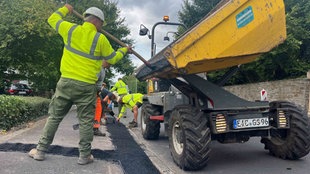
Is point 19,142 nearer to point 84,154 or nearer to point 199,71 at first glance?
point 84,154

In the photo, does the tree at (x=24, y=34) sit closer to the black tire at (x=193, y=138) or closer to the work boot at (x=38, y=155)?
the work boot at (x=38, y=155)

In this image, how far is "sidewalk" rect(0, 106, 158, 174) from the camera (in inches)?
172

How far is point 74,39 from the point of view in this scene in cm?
475

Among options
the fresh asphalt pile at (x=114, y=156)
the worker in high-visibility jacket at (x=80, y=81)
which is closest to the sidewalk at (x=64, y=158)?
the fresh asphalt pile at (x=114, y=156)

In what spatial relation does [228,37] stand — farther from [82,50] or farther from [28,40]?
[28,40]

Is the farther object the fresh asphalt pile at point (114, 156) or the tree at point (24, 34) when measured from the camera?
the tree at point (24, 34)

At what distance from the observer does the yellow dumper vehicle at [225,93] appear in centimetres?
512

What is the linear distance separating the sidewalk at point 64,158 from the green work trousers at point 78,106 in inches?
10.3

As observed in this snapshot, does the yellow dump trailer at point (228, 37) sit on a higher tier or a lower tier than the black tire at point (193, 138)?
higher

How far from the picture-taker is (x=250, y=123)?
214 inches

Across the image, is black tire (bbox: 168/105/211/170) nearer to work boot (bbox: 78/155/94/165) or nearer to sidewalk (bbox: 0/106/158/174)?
sidewalk (bbox: 0/106/158/174)

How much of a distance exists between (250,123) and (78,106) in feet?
8.51

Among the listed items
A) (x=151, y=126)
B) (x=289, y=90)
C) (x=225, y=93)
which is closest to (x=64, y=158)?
(x=225, y=93)

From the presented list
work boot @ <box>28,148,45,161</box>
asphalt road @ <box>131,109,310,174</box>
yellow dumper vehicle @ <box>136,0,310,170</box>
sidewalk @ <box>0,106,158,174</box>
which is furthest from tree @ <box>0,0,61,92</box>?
work boot @ <box>28,148,45,161</box>
